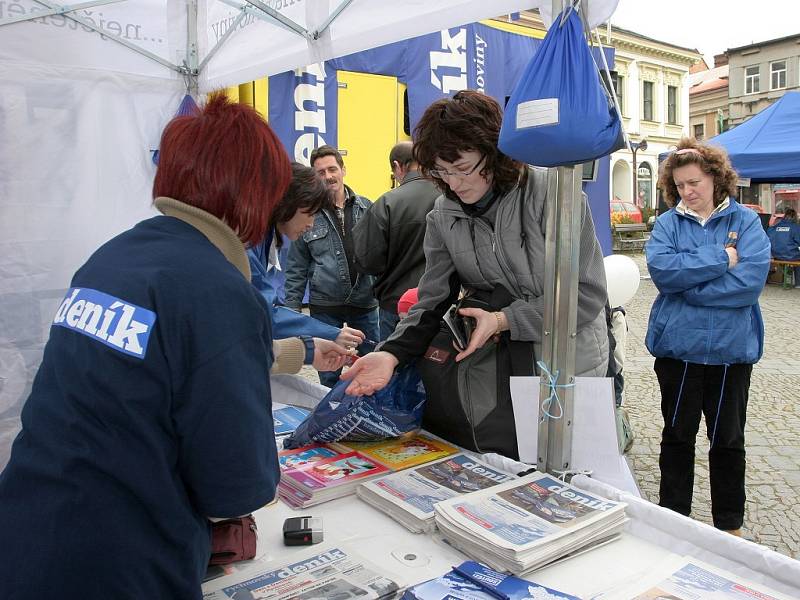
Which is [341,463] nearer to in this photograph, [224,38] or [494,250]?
[494,250]

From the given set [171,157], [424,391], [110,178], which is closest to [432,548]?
[424,391]

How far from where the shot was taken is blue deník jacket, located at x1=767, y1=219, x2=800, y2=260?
11516 mm

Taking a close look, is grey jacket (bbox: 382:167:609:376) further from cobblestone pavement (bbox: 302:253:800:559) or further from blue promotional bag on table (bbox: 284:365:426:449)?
cobblestone pavement (bbox: 302:253:800:559)

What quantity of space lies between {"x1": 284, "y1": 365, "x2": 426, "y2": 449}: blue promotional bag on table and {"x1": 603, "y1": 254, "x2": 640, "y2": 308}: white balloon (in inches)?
92.2

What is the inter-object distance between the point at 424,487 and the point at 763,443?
3532 mm

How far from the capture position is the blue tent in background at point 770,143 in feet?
27.8

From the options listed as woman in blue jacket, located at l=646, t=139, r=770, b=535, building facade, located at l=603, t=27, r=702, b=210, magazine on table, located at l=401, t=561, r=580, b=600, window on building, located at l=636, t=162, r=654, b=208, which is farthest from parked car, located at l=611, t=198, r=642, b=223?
magazine on table, located at l=401, t=561, r=580, b=600

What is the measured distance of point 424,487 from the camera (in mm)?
1460

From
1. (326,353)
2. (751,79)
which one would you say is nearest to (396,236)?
(326,353)

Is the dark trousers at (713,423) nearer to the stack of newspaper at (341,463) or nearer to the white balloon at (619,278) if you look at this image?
the white balloon at (619,278)

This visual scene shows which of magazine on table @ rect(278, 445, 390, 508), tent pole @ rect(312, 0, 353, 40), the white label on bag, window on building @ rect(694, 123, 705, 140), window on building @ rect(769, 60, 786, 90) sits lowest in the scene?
magazine on table @ rect(278, 445, 390, 508)

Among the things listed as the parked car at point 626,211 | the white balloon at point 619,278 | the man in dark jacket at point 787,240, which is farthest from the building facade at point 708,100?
the white balloon at point 619,278

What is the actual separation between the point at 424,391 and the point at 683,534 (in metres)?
0.71

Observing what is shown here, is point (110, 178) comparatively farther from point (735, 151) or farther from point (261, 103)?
point (735, 151)
